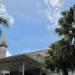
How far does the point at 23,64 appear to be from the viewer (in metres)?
44.8

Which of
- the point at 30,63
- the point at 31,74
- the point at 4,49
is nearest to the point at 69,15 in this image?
the point at 30,63

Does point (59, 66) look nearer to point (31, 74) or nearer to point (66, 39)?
point (66, 39)

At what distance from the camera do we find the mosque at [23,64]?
4372 centimetres

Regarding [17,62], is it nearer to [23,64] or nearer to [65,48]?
[23,64]

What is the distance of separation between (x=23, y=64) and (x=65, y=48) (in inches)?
345

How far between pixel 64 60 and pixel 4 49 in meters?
26.7

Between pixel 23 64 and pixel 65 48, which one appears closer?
pixel 65 48

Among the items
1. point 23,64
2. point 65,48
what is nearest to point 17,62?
point 23,64

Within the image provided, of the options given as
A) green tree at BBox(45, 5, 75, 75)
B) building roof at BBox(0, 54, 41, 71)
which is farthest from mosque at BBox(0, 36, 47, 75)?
green tree at BBox(45, 5, 75, 75)

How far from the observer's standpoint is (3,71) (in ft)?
174

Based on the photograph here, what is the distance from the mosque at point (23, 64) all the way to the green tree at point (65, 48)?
5.05 metres

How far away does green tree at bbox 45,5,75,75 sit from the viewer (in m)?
37.9

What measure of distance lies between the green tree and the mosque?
16.6 feet

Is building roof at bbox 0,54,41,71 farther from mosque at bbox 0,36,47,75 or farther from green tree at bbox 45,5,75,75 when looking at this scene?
green tree at bbox 45,5,75,75
